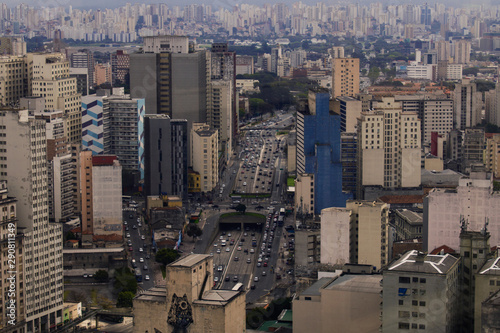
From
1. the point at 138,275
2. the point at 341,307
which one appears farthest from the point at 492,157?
the point at 341,307

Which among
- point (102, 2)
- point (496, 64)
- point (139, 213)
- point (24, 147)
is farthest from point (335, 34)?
point (24, 147)

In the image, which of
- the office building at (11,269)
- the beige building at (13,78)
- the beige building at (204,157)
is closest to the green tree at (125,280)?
the office building at (11,269)

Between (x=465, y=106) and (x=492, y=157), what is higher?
(x=465, y=106)

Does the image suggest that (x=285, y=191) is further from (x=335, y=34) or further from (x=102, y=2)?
(x=335, y=34)

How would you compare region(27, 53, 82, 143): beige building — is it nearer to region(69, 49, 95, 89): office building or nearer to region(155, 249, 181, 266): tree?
region(155, 249, 181, 266): tree

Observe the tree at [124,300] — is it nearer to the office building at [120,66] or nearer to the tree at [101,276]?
the tree at [101,276]

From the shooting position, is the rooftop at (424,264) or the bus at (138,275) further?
the bus at (138,275)

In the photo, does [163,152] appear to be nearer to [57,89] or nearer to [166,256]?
[57,89]

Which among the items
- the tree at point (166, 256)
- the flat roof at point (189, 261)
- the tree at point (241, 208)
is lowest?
the tree at point (166, 256)
